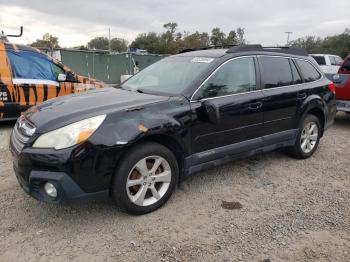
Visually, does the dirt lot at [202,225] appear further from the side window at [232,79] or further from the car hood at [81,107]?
the side window at [232,79]

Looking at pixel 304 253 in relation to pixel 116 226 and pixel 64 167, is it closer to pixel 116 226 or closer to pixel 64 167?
pixel 116 226

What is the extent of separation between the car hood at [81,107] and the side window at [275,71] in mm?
1621

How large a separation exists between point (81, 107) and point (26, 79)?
4278mm

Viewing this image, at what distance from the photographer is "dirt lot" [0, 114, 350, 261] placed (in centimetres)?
285

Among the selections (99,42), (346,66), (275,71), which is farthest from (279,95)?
(99,42)

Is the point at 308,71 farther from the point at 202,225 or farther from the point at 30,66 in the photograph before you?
the point at 30,66

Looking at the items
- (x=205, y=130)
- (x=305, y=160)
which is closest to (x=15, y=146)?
(x=205, y=130)

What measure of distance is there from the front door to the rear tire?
1002 mm

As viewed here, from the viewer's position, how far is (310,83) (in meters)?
5.12

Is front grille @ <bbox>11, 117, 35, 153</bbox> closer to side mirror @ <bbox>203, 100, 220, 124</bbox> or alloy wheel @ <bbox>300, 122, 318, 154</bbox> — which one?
side mirror @ <bbox>203, 100, 220, 124</bbox>

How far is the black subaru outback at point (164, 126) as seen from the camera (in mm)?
2973

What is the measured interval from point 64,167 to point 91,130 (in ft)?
1.28

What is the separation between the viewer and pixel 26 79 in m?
6.99

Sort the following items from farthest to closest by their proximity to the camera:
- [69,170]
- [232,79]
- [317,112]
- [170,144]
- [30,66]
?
[30,66] → [317,112] → [232,79] → [170,144] → [69,170]
